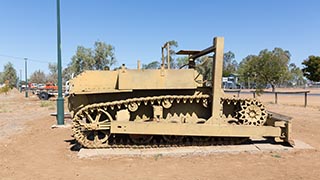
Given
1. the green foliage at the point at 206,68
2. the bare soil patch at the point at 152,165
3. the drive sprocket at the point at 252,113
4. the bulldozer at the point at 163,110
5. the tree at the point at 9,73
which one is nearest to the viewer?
the bare soil patch at the point at 152,165

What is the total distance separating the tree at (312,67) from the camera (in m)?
51.9

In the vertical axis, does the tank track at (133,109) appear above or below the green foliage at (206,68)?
below

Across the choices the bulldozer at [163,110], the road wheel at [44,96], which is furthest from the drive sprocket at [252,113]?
the road wheel at [44,96]

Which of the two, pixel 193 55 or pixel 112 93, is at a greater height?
pixel 193 55

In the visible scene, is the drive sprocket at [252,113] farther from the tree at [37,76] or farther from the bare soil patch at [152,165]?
the tree at [37,76]

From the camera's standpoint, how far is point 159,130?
7867 mm

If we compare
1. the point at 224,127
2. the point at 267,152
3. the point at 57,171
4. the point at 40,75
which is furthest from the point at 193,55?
the point at 40,75

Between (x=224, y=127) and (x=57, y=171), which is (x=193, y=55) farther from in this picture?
(x=57, y=171)

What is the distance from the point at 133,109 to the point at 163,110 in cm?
91

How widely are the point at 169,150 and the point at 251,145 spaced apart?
7.53 feet

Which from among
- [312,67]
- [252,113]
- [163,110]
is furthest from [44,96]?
[312,67]

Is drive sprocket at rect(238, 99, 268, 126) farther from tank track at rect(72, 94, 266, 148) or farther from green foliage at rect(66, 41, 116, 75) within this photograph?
green foliage at rect(66, 41, 116, 75)

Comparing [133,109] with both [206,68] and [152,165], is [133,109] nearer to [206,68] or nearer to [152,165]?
[152,165]

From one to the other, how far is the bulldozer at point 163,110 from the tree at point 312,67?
4922 cm
